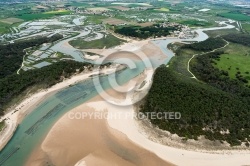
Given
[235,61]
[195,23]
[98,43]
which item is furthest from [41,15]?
[235,61]

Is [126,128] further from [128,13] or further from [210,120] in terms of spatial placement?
[128,13]

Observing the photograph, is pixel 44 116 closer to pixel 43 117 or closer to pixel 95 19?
pixel 43 117

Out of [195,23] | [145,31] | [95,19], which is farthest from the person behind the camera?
[95,19]

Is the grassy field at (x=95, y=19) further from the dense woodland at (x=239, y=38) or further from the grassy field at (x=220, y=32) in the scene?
the dense woodland at (x=239, y=38)

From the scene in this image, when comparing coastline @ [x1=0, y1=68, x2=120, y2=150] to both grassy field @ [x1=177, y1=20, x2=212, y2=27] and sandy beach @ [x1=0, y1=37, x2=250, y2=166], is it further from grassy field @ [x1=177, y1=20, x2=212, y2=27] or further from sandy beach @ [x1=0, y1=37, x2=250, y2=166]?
grassy field @ [x1=177, y1=20, x2=212, y2=27]

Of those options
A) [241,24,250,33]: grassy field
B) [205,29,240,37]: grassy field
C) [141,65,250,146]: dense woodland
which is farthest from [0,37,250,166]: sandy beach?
[241,24,250,33]: grassy field

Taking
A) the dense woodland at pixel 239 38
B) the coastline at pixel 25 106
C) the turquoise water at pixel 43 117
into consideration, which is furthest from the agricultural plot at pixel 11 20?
the dense woodland at pixel 239 38
